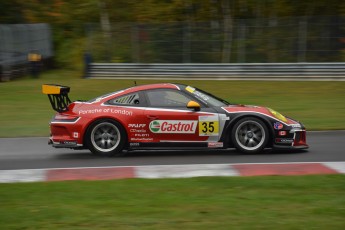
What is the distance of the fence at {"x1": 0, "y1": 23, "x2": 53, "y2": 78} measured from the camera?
104ft

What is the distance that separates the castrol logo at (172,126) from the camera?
36.9ft

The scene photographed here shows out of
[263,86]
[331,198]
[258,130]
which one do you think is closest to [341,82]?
[263,86]

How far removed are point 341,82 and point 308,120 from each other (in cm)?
1001

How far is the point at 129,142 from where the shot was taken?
37.4ft

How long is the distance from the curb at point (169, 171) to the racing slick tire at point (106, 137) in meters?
1.24

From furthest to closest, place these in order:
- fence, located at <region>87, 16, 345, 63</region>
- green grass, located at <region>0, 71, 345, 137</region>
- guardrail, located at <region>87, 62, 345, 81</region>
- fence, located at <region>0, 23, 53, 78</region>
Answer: fence, located at <region>0, 23, 53, 78</region>
fence, located at <region>87, 16, 345, 63</region>
guardrail, located at <region>87, 62, 345, 81</region>
green grass, located at <region>0, 71, 345, 137</region>

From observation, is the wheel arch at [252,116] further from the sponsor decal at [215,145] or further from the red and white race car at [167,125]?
the sponsor decal at [215,145]

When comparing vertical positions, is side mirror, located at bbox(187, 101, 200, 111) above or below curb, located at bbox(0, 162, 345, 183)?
above

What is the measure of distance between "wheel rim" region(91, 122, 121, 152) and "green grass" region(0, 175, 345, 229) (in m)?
2.94

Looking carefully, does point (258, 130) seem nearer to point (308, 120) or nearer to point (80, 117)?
point (80, 117)

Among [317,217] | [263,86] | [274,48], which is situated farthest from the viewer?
[274,48]

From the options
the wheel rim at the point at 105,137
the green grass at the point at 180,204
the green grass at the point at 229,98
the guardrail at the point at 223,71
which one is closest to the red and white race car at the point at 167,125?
the wheel rim at the point at 105,137

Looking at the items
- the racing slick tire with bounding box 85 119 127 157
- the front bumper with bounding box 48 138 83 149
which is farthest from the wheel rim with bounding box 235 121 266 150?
the front bumper with bounding box 48 138 83 149

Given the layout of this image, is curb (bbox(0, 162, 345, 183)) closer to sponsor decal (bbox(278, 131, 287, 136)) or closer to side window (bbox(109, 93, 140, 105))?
sponsor decal (bbox(278, 131, 287, 136))
